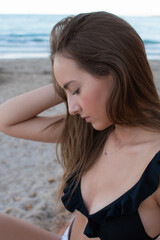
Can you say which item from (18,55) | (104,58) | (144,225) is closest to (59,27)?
(104,58)

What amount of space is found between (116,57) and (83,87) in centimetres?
18

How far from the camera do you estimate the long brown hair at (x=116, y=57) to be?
1227 mm

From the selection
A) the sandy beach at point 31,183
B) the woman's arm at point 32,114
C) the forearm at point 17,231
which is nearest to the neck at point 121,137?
the woman's arm at point 32,114

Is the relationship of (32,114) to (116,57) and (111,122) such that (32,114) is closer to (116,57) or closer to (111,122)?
(111,122)

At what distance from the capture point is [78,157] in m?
1.69

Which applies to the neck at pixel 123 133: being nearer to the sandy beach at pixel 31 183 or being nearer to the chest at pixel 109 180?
the chest at pixel 109 180

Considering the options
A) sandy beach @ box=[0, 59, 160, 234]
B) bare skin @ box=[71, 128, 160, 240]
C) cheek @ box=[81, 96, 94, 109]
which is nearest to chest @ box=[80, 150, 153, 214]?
bare skin @ box=[71, 128, 160, 240]

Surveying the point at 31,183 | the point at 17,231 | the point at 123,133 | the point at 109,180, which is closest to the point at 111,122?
the point at 123,133

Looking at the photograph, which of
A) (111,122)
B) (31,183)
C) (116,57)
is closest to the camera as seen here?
(116,57)

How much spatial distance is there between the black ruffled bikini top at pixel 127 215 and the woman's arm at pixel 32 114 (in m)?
0.57

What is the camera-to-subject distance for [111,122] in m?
1.38

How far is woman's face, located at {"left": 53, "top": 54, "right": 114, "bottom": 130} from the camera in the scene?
1246mm

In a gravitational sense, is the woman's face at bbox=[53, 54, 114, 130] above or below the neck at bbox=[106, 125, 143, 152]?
above

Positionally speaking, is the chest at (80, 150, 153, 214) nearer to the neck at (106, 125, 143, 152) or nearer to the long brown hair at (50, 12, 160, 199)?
the neck at (106, 125, 143, 152)
